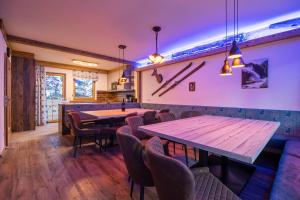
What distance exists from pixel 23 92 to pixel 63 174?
423cm

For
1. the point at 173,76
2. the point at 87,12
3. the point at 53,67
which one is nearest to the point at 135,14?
the point at 87,12

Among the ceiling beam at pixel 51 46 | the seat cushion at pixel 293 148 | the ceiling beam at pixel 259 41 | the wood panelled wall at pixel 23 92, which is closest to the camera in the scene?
the seat cushion at pixel 293 148

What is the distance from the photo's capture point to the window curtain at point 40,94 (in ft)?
18.6

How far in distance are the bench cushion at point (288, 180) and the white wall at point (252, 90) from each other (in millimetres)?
1379

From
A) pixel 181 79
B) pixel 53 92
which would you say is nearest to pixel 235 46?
pixel 181 79

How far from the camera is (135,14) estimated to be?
2621 millimetres

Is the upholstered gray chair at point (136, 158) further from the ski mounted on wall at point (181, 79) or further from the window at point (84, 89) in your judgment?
the window at point (84, 89)

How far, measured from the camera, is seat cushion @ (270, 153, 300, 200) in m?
1.17

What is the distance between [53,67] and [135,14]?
16.7ft

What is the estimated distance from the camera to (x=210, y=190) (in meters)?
1.08

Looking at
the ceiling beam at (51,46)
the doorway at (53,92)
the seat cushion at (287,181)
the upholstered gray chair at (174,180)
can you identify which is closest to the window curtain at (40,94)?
the doorway at (53,92)

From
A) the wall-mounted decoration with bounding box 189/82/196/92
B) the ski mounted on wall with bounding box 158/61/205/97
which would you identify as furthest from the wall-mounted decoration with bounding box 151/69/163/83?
the wall-mounted decoration with bounding box 189/82/196/92

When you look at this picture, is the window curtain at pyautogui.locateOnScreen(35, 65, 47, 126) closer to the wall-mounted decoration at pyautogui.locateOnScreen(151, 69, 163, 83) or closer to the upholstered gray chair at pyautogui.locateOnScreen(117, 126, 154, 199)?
the wall-mounted decoration at pyautogui.locateOnScreen(151, 69, 163, 83)

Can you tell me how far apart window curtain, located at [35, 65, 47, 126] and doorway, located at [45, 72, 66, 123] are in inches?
12.0
